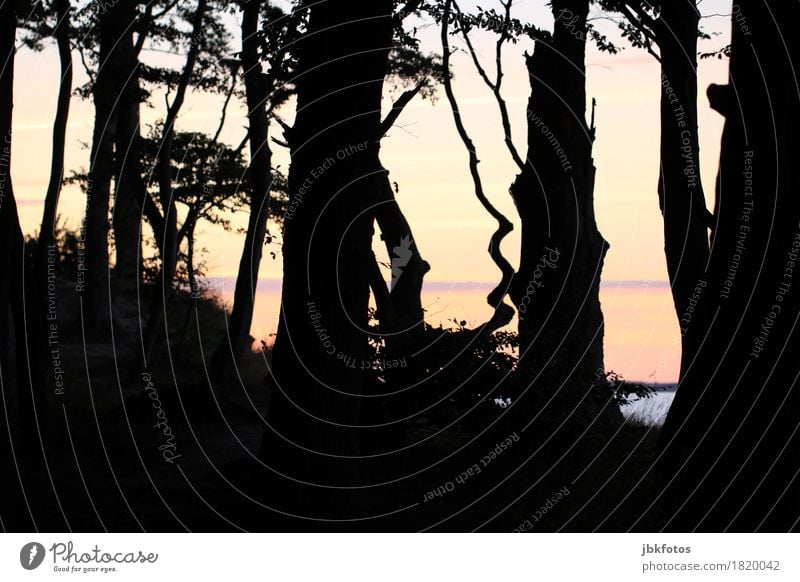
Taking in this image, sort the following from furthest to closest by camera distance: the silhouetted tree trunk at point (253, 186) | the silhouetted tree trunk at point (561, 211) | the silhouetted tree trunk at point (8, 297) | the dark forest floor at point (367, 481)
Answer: the silhouetted tree trunk at point (253, 186) → the silhouetted tree trunk at point (561, 211) → the dark forest floor at point (367, 481) → the silhouetted tree trunk at point (8, 297)

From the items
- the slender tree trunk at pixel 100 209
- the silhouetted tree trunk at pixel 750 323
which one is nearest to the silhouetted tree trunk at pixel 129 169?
the slender tree trunk at pixel 100 209

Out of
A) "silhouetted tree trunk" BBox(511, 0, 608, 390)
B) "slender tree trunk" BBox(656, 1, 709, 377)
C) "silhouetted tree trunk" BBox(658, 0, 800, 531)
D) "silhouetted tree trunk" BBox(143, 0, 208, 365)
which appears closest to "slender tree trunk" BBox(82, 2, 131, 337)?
"silhouetted tree trunk" BBox(143, 0, 208, 365)

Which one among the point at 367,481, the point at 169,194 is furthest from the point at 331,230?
the point at 169,194

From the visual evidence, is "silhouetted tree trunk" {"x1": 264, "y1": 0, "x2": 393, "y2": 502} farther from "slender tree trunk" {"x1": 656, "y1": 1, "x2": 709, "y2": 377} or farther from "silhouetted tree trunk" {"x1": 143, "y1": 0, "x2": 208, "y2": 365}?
"silhouetted tree trunk" {"x1": 143, "y1": 0, "x2": 208, "y2": 365}

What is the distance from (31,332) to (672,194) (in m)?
9.02

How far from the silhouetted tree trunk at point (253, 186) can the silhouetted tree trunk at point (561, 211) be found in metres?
6.51

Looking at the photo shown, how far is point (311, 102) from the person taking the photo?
399 inches

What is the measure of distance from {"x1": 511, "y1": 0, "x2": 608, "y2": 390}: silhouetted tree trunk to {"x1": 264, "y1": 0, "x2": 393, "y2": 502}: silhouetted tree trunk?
6.84 meters

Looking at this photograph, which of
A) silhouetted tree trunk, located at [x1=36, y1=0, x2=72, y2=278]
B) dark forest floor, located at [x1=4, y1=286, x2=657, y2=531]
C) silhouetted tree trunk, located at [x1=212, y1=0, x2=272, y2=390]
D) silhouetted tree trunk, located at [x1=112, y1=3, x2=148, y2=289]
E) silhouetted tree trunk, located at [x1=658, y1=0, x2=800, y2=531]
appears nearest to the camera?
silhouetted tree trunk, located at [x1=658, y1=0, x2=800, y2=531]

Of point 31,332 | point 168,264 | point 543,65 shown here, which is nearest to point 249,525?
point 31,332

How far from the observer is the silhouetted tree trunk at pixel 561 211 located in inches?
686

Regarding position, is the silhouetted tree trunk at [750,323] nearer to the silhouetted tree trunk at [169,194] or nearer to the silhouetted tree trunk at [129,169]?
the silhouetted tree trunk at [129,169]

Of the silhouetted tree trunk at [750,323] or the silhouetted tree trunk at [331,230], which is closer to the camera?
the silhouetted tree trunk at [750,323]

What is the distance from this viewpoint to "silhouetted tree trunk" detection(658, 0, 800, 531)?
8070 mm
